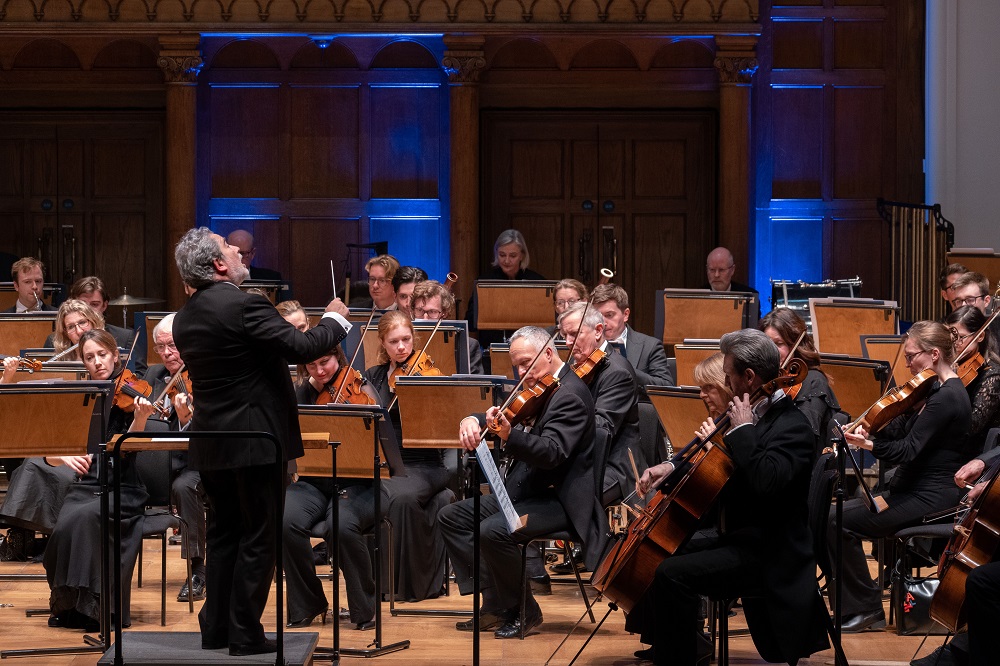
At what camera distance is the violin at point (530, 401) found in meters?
4.68

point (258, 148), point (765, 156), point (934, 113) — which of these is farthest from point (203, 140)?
point (934, 113)

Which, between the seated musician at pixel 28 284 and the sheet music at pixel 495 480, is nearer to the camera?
the sheet music at pixel 495 480

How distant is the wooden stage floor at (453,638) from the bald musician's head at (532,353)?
99 centimetres

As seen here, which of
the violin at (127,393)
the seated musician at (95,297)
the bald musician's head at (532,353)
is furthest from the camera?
the seated musician at (95,297)

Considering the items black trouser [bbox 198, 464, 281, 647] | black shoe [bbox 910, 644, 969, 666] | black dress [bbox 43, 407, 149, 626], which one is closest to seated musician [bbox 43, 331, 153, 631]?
black dress [bbox 43, 407, 149, 626]

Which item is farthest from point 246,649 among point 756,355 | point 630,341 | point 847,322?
point 847,322

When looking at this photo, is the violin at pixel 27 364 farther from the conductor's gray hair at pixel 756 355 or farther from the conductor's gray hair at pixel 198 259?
the conductor's gray hair at pixel 756 355

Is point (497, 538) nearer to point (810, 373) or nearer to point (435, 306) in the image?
point (810, 373)

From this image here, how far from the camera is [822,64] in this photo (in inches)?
385

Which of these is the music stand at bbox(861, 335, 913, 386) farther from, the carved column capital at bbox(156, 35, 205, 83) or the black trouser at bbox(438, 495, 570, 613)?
the carved column capital at bbox(156, 35, 205, 83)

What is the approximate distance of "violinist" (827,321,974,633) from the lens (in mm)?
4777

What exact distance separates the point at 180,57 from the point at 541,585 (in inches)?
214

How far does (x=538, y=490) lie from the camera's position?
16.2 ft

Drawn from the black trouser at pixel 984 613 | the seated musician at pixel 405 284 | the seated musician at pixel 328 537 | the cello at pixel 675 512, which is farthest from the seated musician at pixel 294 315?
the black trouser at pixel 984 613
